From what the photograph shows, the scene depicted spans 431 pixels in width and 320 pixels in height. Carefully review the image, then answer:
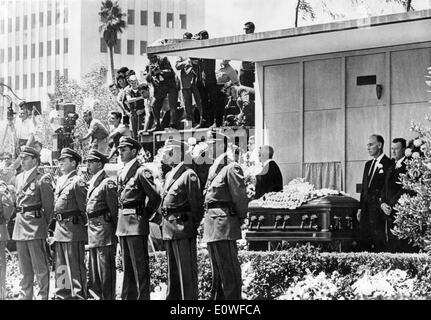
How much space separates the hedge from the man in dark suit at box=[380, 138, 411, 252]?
64 cm

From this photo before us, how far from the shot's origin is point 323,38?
15844 millimetres

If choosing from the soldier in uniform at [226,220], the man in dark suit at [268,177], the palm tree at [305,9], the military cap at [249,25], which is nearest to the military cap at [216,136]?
the military cap at [249,25]

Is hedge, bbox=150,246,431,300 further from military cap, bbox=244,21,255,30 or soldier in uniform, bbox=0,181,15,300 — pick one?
military cap, bbox=244,21,255,30

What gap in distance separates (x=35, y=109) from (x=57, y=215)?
6177 mm

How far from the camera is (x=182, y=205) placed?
13.9m

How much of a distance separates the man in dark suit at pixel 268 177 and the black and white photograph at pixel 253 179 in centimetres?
2

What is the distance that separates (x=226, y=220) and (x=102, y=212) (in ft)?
6.87

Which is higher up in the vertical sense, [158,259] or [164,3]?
[164,3]

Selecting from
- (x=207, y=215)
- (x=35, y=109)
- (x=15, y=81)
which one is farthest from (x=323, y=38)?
(x=15, y=81)

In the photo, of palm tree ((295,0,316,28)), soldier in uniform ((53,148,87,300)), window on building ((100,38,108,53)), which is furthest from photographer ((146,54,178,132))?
window on building ((100,38,108,53))

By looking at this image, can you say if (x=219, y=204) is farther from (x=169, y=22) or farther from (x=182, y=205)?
(x=169, y=22)
